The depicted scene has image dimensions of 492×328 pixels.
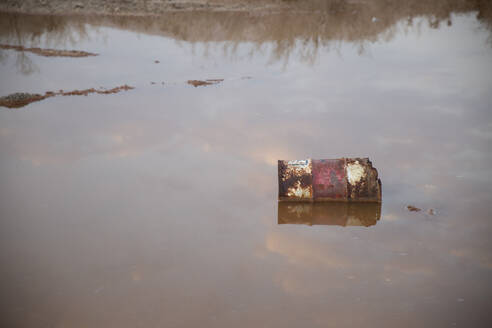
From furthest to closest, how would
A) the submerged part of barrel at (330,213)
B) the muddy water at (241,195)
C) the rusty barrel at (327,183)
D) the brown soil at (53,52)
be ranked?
the brown soil at (53,52), the rusty barrel at (327,183), the submerged part of barrel at (330,213), the muddy water at (241,195)

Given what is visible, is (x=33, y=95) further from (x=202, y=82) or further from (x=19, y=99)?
(x=202, y=82)

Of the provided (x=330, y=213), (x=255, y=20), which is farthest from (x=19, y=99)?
(x=255, y=20)

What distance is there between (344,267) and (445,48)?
9.15 meters

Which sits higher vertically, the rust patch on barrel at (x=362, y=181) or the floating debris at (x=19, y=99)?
the floating debris at (x=19, y=99)

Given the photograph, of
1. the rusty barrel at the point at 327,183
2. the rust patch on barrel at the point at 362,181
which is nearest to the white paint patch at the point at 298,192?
the rusty barrel at the point at 327,183

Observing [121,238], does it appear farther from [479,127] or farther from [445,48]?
[445,48]

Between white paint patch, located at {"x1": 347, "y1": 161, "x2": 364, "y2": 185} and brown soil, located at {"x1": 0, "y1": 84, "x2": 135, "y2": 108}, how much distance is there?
5561 mm

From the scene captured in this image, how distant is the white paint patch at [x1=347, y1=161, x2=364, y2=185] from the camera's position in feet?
15.9

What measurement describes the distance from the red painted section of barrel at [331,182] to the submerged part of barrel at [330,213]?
0.13 m

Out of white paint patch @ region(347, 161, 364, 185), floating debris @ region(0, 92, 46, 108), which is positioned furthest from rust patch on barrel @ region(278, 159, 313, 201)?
floating debris @ region(0, 92, 46, 108)

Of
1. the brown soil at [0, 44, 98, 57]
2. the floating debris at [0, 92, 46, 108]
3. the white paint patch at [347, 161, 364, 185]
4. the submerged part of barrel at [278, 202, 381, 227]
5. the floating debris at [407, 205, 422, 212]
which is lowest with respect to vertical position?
the submerged part of barrel at [278, 202, 381, 227]

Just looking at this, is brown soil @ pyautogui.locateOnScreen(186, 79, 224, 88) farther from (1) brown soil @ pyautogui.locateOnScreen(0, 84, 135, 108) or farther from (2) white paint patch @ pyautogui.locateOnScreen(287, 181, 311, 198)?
(2) white paint patch @ pyautogui.locateOnScreen(287, 181, 311, 198)

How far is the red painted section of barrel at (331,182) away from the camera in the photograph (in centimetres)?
491

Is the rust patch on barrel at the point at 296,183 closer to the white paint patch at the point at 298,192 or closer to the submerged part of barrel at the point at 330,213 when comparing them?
the white paint patch at the point at 298,192
